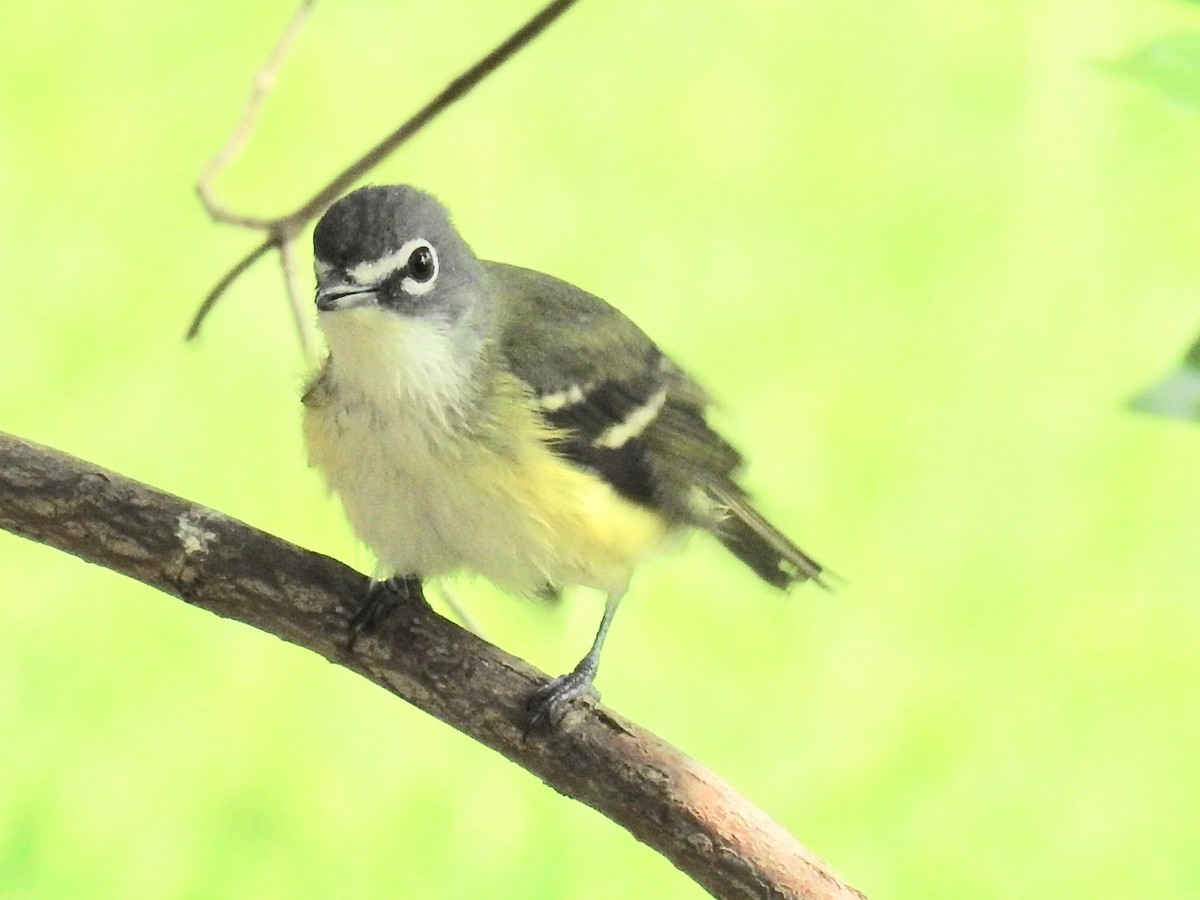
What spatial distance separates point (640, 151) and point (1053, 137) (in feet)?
3.42

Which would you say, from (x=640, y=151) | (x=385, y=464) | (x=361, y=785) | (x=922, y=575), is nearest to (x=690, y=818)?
(x=385, y=464)

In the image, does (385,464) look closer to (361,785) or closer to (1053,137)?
(361,785)

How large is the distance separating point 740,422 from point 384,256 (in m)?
1.50

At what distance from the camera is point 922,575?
11.2 ft

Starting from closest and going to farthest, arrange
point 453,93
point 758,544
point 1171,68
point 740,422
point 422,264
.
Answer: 1. point 1171,68
2. point 453,93
3. point 422,264
4. point 758,544
5. point 740,422

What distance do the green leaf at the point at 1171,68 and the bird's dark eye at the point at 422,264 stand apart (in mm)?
897

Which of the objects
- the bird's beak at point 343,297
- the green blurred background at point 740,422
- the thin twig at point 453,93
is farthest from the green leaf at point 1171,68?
the green blurred background at point 740,422

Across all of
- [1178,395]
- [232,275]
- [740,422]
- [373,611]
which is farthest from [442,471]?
[740,422]

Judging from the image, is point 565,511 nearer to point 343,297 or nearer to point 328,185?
point 343,297

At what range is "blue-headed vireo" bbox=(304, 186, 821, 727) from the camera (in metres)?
1.59

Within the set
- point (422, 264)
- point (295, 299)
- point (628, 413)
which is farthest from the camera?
point (628, 413)

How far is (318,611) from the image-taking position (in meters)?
1.64

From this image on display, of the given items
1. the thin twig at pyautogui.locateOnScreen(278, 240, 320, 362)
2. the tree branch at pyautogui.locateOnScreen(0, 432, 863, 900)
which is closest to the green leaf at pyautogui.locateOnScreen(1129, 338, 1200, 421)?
the tree branch at pyautogui.locateOnScreen(0, 432, 863, 900)

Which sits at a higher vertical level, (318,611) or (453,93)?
(453,93)
